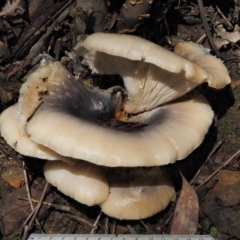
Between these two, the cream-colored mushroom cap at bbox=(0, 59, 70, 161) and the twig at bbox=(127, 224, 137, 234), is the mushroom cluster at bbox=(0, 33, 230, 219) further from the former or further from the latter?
the twig at bbox=(127, 224, 137, 234)

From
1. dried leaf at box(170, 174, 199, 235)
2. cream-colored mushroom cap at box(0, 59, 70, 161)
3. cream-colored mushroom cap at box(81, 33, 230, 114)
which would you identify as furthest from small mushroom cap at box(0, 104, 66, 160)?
dried leaf at box(170, 174, 199, 235)

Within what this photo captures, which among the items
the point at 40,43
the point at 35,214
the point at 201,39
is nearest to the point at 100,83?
the point at 40,43

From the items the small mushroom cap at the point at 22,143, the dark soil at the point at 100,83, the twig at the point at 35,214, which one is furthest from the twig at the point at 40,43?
the twig at the point at 35,214

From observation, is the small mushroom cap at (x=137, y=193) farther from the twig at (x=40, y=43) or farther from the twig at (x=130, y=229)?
the twig at (x=40, y=43)

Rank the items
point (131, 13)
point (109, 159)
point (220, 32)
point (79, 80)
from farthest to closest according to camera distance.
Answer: point (220, 32) → point (79, 80) → point (131, 13) → point (109, 159)

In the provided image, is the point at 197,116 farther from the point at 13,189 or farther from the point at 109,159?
the point at 13,189

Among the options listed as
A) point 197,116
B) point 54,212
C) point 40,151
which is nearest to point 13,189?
point 54,212

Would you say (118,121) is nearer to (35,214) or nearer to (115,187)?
(115,187)
